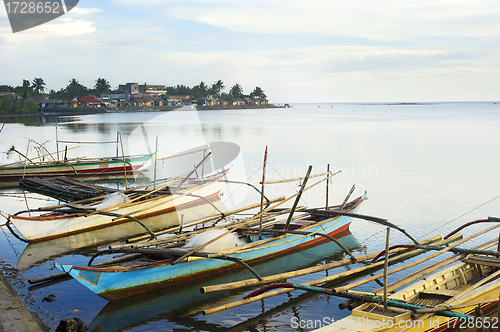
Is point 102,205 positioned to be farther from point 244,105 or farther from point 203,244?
point 244,105

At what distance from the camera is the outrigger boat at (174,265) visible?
31.0 feet

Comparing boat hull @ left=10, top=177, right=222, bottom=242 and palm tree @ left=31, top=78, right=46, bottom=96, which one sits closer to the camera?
boat hull @ left=10, top=177, right=222, bottom=242

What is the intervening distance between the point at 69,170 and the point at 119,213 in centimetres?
1256

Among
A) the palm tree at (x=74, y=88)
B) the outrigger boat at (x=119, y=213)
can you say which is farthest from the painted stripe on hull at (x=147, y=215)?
the palm tree at (x=74, y=88)

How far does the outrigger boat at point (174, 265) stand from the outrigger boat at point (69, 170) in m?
14.1

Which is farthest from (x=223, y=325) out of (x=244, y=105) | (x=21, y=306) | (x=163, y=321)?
(x=244, y=105)

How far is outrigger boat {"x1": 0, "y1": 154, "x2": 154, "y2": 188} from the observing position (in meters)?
24.8

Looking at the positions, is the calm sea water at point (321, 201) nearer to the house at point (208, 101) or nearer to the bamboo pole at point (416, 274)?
the bamboo pole at point (416, 274)

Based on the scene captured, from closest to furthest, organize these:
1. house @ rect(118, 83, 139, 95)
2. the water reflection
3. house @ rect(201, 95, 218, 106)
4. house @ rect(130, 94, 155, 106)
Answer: the water reflection → house @ rect(130, 94, 155, 106) → house @ rect(118, 83, 139, 95) → house @ rect(201, 95, 218, 106)

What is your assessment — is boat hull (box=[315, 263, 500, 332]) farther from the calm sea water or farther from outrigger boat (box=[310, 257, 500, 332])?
the calm sea water

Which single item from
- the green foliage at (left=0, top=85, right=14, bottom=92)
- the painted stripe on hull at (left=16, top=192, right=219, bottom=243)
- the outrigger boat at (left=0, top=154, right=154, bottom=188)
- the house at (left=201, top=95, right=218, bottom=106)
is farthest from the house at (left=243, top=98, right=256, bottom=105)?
the painted stripe on hull at (left=16, top=192, right=219, bottom=243)

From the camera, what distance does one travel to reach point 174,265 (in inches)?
413

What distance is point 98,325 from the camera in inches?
354

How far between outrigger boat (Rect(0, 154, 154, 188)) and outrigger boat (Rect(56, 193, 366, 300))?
46.1 feet
